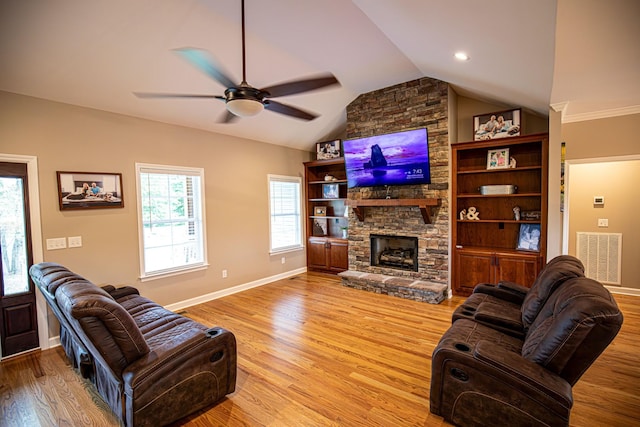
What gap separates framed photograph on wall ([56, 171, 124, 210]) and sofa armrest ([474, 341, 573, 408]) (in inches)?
168

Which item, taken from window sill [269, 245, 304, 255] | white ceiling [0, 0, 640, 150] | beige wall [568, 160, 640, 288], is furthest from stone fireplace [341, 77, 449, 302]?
beige wall [568, 160, 640, 288]

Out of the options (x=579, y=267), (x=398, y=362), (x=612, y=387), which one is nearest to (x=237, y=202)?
(x=398, y=362)

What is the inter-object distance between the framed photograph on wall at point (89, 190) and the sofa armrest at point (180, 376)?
2328 millimetres

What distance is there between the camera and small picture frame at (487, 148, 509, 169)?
14.6 ft

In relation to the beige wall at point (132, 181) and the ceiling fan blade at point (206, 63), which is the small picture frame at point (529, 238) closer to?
the beige wall at point (132, 181)

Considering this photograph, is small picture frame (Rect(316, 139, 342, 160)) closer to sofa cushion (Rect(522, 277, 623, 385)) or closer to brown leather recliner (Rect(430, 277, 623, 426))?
brown leather recliner (Rect(430, 277, 623, 426))

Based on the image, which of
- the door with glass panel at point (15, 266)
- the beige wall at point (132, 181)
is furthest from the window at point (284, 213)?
the door with glass panel at point (15, 266)

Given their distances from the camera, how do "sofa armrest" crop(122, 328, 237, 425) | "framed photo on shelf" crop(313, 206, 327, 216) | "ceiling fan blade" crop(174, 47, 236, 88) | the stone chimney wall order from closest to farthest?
"sofa armrest" crop(122, 328, 237, 425), "ceiling fan blade" crop(174, 47, 236, 88), the stone chimney wall, "framed photo on shelf" crop(313, 206, 327, 216)

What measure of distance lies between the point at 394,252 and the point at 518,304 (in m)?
2.43

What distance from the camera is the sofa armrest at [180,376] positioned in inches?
74.3

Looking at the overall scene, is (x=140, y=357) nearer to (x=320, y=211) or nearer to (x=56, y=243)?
(x=56, y=243)

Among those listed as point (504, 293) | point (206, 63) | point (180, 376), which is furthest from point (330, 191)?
point (180, 376)

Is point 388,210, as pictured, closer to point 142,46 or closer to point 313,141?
point 313,141

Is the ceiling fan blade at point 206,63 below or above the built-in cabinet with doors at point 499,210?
above
